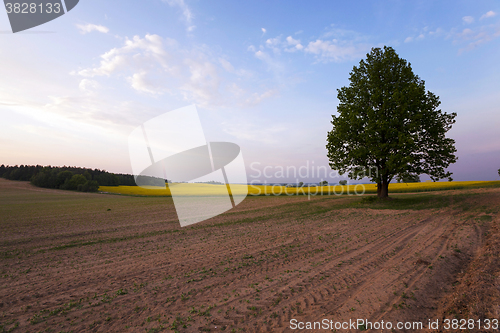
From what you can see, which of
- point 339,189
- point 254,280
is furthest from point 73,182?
point 254,280

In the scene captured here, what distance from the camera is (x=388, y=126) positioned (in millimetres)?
18922

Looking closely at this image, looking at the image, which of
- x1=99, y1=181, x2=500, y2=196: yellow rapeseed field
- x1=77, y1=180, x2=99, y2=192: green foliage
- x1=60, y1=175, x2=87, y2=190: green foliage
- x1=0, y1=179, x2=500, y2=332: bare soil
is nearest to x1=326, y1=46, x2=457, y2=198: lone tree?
x1=0, y1=179, x2=500, y2=332: bare soil

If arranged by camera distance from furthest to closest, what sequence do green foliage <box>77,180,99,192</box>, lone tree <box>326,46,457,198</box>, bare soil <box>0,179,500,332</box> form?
green foliage <box>77,180,99,192</box> → lone tree <box>326,46,457,198</box> → bare soil <box>0,179,500,332</box>

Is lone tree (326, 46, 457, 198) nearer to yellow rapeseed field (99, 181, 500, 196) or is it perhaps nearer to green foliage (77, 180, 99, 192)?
yellow rapeseed field (99, 181, 500, 196)

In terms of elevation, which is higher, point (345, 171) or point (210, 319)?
point (345, 171)

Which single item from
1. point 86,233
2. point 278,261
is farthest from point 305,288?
point 86,233

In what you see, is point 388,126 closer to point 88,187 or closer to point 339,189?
point 339,189

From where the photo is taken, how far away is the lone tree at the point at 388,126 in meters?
18.2

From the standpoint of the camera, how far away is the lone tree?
59.9 ft

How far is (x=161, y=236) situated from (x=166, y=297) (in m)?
7.64

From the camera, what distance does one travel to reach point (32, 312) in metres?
4.74

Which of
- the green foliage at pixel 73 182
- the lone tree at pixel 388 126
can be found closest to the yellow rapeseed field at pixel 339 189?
the green foliage at pixel 73 182

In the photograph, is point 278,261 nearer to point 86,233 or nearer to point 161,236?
point 161,236

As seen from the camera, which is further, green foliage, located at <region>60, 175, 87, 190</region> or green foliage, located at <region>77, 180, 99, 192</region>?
green foliage, located at <region>60, 175, 87, 190</region>
